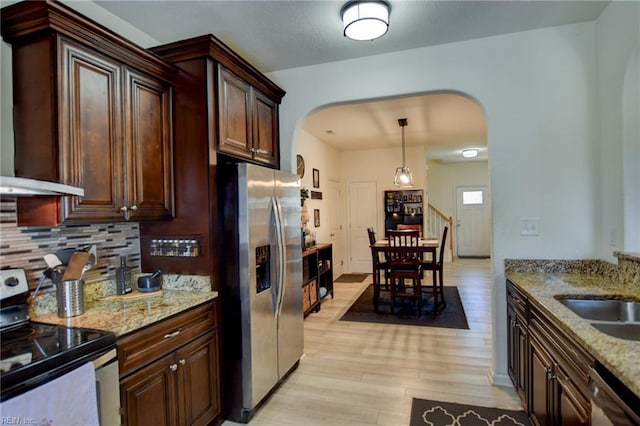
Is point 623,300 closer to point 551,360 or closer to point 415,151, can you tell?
point 551,360

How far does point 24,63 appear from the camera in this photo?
177 centimetres

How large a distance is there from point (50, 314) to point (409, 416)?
221 cm

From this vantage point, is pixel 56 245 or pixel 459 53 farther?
pixel 459 53

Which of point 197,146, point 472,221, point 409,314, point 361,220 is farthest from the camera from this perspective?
point 472,221

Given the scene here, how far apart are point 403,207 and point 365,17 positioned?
5504mm

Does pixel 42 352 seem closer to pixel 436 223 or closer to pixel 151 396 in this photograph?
pixel 151 396

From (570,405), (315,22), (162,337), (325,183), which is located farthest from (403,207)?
(162,337)

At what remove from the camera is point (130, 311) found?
1.84 m

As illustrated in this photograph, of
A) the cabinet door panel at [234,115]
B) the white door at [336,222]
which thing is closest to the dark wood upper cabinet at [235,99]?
the cabinet door panel at [234,115]

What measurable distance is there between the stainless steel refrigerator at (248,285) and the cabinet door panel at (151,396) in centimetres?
50

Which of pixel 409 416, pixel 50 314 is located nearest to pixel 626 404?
pixel 409 416

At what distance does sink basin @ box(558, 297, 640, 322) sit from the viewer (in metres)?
1.86

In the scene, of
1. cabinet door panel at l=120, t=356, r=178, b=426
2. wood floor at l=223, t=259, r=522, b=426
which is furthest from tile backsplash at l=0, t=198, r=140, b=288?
wood floor at l=223, t=259, r=522, b=426

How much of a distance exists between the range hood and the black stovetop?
2.02 ft
